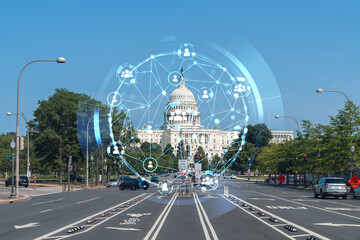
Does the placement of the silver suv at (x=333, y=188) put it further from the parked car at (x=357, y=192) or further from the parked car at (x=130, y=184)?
the parked car at (x=130, y=184)

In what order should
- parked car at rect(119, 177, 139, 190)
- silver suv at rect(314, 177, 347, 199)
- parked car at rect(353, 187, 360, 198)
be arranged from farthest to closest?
parked car at rect(119, 177, 139, 190)
parked car at rect(353, 187, 360, 198)
silver suv at rect(314, 177, 347, 199)

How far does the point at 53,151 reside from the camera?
83000 millimetres

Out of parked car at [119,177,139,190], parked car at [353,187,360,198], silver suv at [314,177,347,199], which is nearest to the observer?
silver suv at [314,177,347,199]

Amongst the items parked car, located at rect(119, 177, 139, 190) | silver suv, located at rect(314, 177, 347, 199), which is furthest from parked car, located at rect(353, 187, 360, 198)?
parked car, located at rect(119, 177, 139, 190)

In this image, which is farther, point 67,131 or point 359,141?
point 67,131

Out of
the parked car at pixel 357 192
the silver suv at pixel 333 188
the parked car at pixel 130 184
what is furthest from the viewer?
the parked car at pixel 130 184

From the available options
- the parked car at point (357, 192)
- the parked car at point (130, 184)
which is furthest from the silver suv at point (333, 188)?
the parked car at point (130, 184)

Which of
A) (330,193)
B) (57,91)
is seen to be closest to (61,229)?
(330,193)

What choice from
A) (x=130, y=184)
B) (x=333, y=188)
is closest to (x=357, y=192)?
(x=333, y=188)

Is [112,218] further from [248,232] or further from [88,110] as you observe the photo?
[88,110]

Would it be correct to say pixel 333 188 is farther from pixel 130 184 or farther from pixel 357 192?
pixel 130 184

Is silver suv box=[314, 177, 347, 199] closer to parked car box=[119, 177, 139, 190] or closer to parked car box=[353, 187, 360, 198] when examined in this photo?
parked car box=[353, 187, 360, 198]

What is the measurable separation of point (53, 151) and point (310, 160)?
40.9 metres

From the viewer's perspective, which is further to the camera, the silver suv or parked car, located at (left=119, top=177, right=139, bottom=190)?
parked car, located at (left=119, top=177, right=139, bottom=190)
